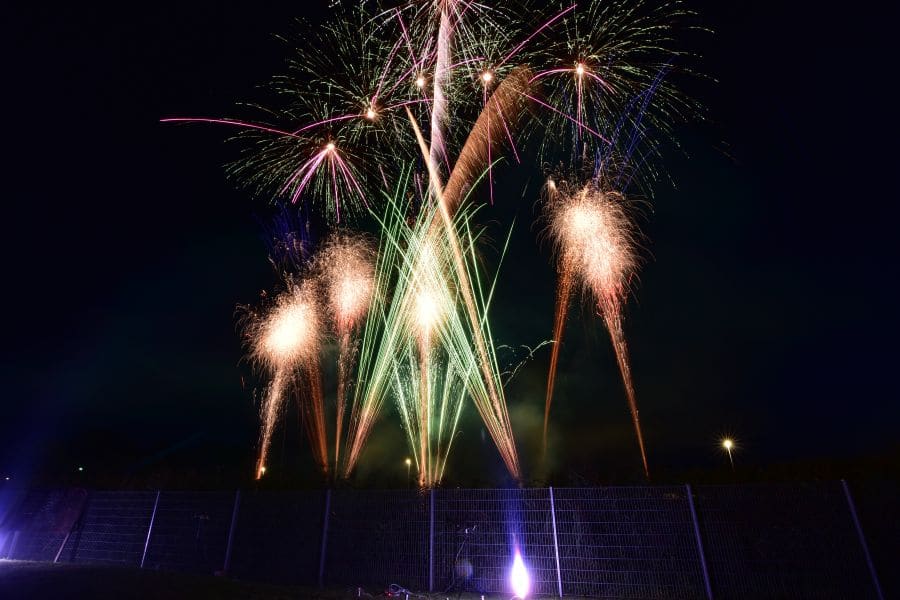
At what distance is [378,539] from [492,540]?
2.46 meters

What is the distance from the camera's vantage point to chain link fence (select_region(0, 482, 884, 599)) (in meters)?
7.72

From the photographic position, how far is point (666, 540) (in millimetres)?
8555

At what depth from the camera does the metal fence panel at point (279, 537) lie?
34.9 feet

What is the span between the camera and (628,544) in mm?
8719

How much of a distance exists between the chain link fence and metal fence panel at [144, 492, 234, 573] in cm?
3

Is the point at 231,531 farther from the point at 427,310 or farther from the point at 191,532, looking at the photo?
the point at 427,310

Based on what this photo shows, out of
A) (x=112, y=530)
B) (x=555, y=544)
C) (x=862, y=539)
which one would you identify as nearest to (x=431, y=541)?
(x=555, y=544)

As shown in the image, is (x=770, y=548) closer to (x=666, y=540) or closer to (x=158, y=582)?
(x=666, y=540)

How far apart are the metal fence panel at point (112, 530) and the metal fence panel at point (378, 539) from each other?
19.1 ft

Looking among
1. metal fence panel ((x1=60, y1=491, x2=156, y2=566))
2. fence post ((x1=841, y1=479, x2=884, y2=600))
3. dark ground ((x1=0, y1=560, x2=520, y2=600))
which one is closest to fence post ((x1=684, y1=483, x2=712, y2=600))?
fence post ((x1=841, y1=479, x2=884, y2=600))

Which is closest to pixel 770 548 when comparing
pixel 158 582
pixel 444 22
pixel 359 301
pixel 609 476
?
pixel 609 476

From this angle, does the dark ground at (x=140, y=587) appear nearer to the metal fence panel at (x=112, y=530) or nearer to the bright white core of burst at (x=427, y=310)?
the metal fence panel at (x=112, y=530)

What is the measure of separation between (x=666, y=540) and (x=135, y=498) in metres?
13.1

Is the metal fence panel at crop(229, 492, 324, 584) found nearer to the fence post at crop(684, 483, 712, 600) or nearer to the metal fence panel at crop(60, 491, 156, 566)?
the metal fence panel at crop(60, 491, 156, 566)
